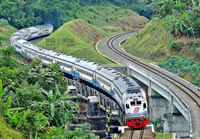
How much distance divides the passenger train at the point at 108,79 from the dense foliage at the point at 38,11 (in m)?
33.7

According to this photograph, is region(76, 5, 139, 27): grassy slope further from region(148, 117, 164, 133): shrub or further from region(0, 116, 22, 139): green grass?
region(0, 116, 22, 139): green grass

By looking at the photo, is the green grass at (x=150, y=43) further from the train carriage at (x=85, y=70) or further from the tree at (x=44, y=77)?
the tree at (x=44, y=77)

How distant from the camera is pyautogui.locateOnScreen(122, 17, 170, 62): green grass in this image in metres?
84.8

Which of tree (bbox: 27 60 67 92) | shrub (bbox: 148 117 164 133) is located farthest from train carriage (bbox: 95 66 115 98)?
shrub (bbox: 148 117 164 133)

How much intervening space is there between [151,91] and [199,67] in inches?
763

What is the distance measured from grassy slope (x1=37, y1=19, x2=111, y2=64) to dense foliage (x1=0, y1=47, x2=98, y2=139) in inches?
1222

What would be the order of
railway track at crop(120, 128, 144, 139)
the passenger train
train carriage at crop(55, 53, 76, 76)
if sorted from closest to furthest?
railway track at crop(120, 128, 144, 139)
the passenger train
train carriage at crop(55, 53, 76, 76)

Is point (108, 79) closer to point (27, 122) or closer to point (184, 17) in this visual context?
point (27, 122)

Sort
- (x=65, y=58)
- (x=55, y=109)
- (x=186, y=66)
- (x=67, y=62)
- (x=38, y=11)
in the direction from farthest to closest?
(x=38, y=11), (x=186, y=66), (x=65, y=58), (x=67, y=62), (x=55, y=109)

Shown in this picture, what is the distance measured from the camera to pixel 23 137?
97.5ft

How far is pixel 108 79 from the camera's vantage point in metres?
50.2

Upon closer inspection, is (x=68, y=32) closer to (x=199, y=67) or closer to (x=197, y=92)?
(x=199, y=67)

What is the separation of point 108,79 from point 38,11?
91.8 metres

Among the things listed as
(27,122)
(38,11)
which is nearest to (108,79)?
(27,122)
